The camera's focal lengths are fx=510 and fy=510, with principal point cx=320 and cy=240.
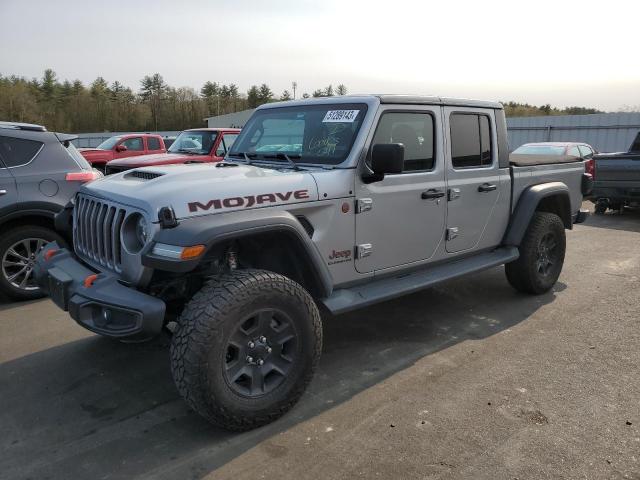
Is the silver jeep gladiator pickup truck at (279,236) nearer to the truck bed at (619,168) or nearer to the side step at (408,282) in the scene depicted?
the side step at (408,282)

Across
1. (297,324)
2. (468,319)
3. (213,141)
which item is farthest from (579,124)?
(297,324)

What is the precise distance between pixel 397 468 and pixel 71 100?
68190 mm

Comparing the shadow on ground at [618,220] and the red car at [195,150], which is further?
the shadow on ground at [618,220]

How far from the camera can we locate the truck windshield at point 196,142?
9.83 meters

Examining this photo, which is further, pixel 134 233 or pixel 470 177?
pixel 470 177

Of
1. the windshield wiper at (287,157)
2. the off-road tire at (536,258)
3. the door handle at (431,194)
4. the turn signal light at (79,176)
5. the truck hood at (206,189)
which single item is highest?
the windshield wiper at (287,157)

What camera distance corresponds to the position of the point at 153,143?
15906 mm

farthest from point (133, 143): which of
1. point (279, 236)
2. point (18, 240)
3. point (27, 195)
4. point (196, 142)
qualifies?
point (279, 236)

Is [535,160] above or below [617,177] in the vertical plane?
above

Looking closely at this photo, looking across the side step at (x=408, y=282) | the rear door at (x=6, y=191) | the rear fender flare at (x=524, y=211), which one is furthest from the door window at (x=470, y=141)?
the rear door at (x=6, y=191)

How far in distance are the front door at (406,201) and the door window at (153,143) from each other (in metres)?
13.2

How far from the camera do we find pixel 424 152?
4152 millimetres

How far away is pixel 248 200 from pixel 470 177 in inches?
89.8

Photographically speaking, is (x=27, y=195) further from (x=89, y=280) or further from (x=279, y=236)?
(x=279, y=236)
